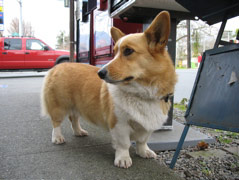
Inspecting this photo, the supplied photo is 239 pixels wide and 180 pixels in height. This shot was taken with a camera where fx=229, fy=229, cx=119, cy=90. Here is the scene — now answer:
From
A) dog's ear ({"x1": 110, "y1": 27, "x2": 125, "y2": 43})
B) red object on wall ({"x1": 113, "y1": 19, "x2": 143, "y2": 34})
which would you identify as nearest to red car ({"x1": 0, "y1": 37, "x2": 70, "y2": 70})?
red object on wall ({"x1": 113, "y1": 19, "x2": 143, "y2": 34})

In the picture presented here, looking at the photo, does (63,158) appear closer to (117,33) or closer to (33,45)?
(117,33)

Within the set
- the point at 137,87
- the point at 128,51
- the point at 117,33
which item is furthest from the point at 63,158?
the point at 117,33

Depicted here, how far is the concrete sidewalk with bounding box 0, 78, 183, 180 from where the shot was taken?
2088 mm

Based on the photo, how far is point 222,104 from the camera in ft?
6.26

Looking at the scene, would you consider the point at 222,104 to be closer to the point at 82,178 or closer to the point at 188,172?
the point at 188,172

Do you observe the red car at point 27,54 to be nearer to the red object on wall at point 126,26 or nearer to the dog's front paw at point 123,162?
the red object on wall at point 126,26

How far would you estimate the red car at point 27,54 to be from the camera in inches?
542

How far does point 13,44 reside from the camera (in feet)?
45.9

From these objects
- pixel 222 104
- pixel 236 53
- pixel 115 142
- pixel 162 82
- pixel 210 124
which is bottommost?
pixel 115 142

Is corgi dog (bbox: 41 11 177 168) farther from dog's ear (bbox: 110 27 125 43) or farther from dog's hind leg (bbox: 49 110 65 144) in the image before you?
dog's hind leg (bbox: 49 110 65 144)

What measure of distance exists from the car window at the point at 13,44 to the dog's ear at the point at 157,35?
13.6 metres

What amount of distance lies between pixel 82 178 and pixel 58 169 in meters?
0.31

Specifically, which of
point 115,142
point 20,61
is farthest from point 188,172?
point 20,61

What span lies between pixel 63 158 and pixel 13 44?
1341 cm
